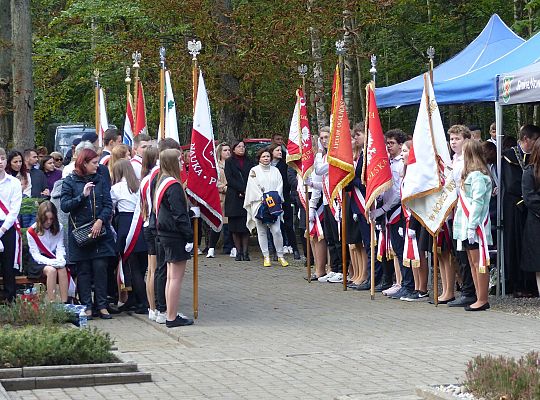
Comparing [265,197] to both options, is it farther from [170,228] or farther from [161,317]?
[170,228]

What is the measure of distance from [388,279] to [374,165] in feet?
6.12

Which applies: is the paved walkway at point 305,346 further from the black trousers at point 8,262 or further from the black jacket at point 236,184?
the black jacket at point 236,184

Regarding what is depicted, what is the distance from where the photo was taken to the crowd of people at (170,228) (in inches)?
507

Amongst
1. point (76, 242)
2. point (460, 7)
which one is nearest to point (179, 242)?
point (76, 242)

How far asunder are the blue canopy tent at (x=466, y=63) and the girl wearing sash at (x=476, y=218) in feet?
11.8

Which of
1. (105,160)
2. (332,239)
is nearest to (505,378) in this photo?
(105,160)

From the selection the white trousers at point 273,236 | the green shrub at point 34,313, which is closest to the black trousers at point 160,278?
the green shrub at point 34,313

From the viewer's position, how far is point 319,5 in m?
23.1

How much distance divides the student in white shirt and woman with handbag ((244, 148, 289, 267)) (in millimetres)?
6331

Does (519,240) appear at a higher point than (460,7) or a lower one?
lower

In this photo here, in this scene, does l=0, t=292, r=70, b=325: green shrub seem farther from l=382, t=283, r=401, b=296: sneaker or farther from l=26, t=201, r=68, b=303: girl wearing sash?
l=382, t=283, r=401, b=296: sneaker

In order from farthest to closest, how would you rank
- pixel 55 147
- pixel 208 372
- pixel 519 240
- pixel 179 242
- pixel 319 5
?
pixel 55 147, pixel 319 5, pixel 519 240, pixel 179 242, pixel 208 372

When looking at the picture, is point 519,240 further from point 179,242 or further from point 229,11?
point 229,11

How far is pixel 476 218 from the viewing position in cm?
1330
